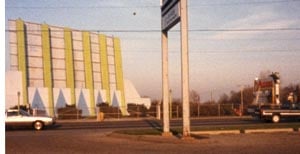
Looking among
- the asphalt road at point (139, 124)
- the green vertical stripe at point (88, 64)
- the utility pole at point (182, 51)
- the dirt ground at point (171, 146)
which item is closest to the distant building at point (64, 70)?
the green vertical stripe at point (88, 64)

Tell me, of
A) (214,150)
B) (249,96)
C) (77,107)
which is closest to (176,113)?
(77,107)

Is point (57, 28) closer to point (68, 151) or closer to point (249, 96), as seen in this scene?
point (68, 151)

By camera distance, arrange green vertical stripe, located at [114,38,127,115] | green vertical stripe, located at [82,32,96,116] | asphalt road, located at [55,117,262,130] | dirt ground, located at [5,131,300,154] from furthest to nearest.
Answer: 1. green vertical stripe, located at [114,38,127,115]
2. green vertical stripe, located at [82,32,96,116]
3. asphalt road, located at [55,117,262,130]
4. dirt ground, located at [5,131,300,154]

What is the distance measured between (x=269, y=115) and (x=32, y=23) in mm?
29049

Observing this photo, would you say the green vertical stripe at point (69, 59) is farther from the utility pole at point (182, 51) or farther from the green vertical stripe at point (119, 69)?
the utility pole at point (182, 51)

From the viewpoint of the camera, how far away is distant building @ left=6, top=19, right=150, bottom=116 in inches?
2053

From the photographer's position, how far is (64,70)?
57406mm

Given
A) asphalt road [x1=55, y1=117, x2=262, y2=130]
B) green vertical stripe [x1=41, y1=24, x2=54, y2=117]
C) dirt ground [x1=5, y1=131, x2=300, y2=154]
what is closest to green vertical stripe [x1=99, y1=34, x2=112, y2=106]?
green vertical stripe [x1=41, y1=24, x2=54, y2=117]

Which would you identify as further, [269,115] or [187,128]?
[269,115]

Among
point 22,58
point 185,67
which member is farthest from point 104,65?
point 185,67

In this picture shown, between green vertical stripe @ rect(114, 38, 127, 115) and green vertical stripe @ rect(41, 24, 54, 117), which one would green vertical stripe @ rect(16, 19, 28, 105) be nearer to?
green vertical stripe @ rect(41, 24, 54, 117)

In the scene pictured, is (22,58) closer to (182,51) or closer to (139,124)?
(139,124)

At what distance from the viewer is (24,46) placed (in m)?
53.0

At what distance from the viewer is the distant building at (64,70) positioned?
52156mm
